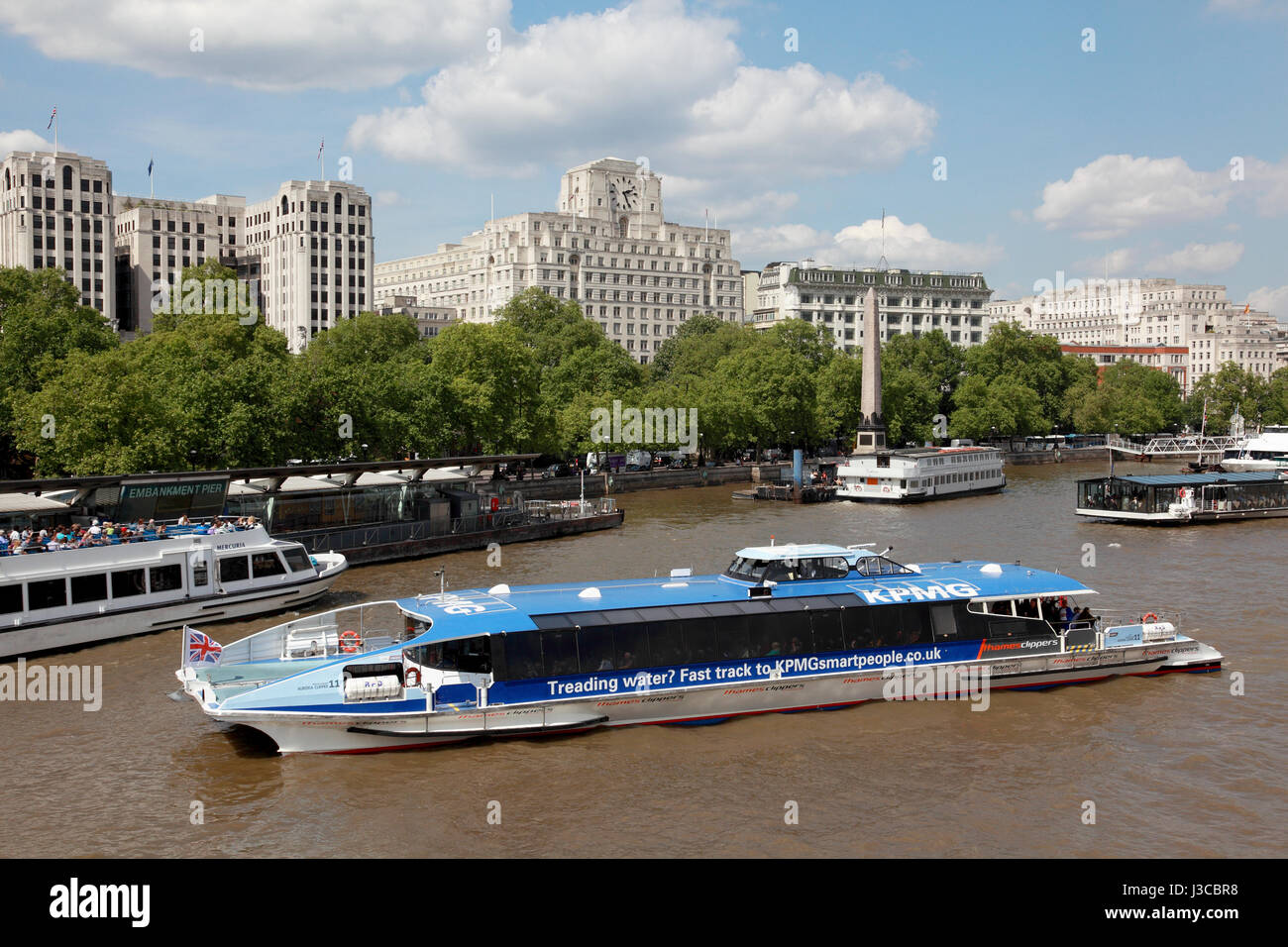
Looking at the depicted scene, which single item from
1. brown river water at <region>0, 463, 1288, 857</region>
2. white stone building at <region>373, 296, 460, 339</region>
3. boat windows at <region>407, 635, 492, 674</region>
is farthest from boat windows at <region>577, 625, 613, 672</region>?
white stone building at <region>373, 296, 460, 339</region>

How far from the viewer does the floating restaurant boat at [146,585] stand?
26.0 metres

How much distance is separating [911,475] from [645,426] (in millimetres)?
23392

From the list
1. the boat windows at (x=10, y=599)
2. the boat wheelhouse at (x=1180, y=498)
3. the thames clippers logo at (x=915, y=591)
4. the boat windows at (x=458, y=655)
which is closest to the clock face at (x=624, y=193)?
the boat wheelhouse at (x=1180, y=498)

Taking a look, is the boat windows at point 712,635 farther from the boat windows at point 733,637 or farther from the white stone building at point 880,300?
the white stone building at point 880,300

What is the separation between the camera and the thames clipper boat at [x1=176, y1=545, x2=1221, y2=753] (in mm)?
19047

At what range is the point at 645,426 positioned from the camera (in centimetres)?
8556

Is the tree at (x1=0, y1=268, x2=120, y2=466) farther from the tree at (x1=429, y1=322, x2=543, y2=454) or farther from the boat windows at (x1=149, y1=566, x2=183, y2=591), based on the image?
the boat windows at (x1=149, y1=566, x2=183, y2=591)

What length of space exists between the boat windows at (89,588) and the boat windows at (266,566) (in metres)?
4.36

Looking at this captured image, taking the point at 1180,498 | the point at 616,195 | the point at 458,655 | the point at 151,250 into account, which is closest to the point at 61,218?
the point at 151,250

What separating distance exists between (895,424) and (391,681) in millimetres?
92457

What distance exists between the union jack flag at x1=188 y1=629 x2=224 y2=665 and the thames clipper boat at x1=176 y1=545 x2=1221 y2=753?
0.03m

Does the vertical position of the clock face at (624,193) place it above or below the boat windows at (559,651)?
above

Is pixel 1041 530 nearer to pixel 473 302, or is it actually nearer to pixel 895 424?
pixel 895 424

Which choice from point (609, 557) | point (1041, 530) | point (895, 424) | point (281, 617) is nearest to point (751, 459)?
point (895, 424)
